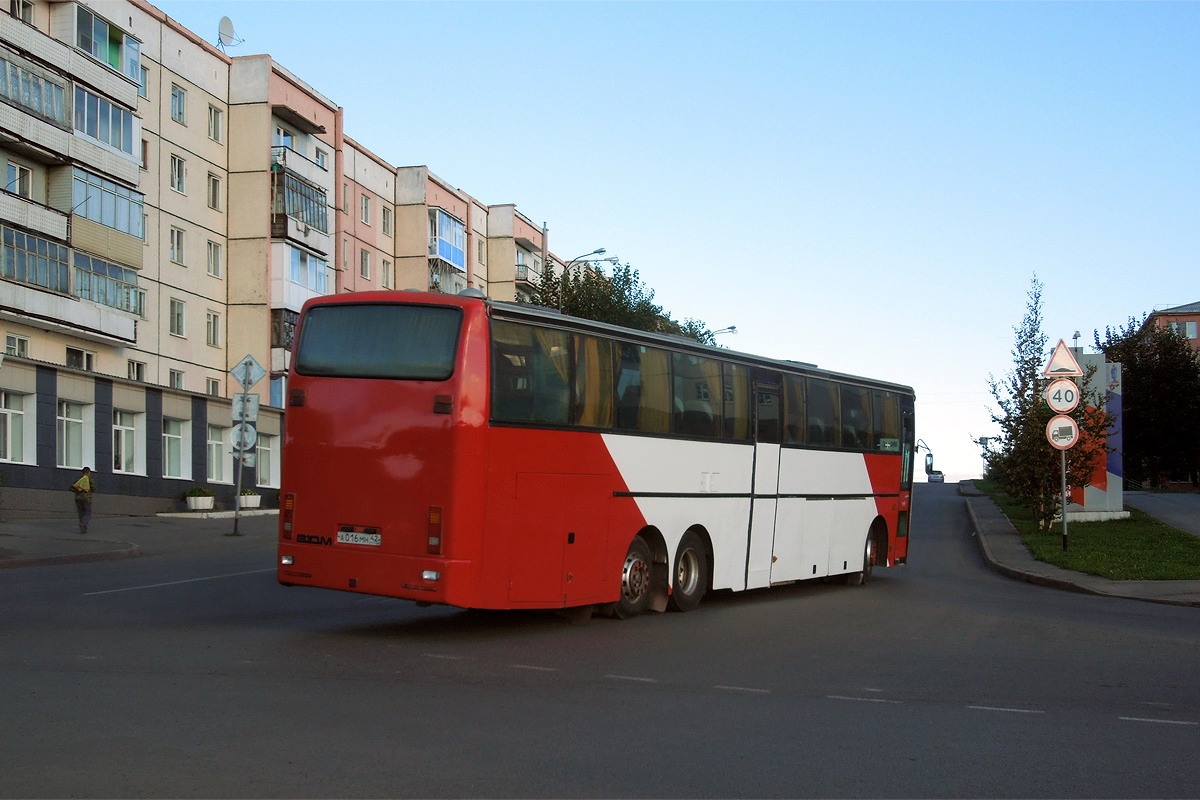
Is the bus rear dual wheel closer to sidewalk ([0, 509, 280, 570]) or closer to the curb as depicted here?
the curb

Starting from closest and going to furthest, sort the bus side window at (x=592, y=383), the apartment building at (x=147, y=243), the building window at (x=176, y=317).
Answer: the bus side window at (x=592, y=383) < the apartment building at (x=147, y=243) < the building window at (x=176, y=317)

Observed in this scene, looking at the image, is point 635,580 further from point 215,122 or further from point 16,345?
point 215,122

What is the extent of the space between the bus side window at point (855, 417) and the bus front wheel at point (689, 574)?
449 cm

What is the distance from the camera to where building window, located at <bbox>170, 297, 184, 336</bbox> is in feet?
159

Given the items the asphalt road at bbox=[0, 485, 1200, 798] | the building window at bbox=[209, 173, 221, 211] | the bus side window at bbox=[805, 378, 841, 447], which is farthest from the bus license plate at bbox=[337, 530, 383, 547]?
the building window at bbox=[209, 173, 221, 211]

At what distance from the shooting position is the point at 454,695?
8828 millimetres

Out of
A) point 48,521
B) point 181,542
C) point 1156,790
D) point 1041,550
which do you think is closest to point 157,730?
point 1156,790

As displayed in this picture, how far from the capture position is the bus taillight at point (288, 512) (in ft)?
40.8

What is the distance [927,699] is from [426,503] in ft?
15.7

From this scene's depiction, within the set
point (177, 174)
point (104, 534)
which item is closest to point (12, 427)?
point (104, 534)

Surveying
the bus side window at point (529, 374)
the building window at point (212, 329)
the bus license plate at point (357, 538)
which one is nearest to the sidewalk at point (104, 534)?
the building window at point (212, 329)

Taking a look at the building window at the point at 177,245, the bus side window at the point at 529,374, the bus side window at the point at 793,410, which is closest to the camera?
the bus side window at the point at 529,374

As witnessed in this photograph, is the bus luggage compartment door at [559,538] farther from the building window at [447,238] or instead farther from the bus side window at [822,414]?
the building window at [447,238]

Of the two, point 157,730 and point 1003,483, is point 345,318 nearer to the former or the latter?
point 157,730
